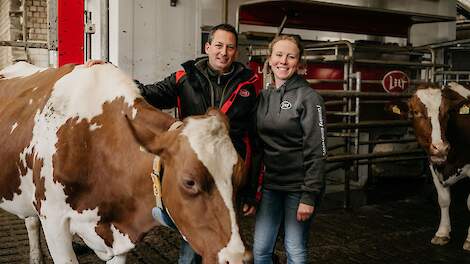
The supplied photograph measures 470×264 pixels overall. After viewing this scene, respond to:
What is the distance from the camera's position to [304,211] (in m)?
2.61

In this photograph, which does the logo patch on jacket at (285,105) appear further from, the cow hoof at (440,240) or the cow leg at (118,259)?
the cow hoof at (440,240)

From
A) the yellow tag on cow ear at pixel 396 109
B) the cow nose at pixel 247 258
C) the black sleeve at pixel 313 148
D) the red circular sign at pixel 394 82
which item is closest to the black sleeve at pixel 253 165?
the black sleeve at pixel 313 148

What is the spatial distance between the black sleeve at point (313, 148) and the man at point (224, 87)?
32cm

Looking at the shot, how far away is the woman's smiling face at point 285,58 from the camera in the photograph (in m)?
2.72

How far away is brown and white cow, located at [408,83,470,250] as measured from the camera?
4746 millimetres

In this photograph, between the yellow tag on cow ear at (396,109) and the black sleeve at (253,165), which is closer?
the black sleeve at (253,165)

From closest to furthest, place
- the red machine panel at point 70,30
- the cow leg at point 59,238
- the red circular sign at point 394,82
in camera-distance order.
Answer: the cow leg at point 59,238, the red machine panel at point 70,30, the red circular sign at point 394,82

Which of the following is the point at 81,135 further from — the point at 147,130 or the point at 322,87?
the point at 322,87

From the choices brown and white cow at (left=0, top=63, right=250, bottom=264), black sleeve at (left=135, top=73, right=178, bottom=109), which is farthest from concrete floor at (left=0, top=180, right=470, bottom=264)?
black sleeve at (left=135, top=73, right=178, bottom=109)

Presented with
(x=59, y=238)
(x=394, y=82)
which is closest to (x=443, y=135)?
(x=394, y=82)

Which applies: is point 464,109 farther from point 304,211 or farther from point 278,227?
point 304,211

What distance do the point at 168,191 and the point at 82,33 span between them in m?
2.75

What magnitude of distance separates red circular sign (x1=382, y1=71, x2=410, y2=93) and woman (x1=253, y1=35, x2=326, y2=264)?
467cm

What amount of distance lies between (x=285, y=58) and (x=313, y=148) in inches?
19.6
